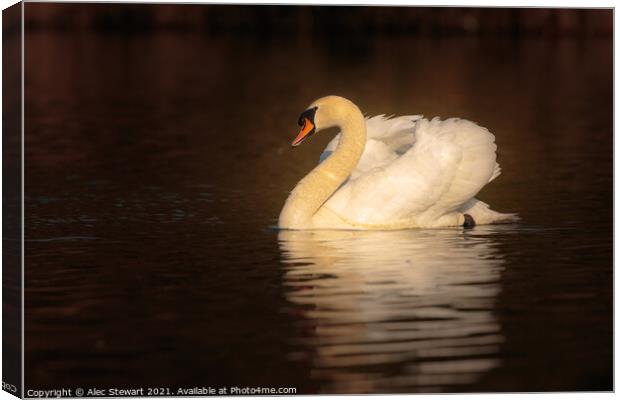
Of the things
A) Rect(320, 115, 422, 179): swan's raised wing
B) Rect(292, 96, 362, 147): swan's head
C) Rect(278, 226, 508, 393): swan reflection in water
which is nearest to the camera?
Rect(278, 226, 508, 393): swan reflection in water

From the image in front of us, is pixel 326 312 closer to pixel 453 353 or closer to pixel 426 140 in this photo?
pixel 453 353

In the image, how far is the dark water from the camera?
31.9ft

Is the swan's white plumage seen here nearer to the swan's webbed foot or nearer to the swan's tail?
the swan's webbed foot

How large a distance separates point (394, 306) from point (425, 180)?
3.62 metres

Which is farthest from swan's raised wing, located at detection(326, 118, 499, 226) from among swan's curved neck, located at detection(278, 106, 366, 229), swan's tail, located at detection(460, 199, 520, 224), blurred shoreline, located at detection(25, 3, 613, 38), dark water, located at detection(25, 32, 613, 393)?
blurred shoreline, located at detection(25, 3, 613, 38)

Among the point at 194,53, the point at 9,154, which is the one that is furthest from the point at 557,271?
the point at 194,53

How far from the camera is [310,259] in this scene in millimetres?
12969

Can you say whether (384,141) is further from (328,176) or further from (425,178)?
(425,178)

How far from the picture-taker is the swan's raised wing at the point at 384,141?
15.4 m

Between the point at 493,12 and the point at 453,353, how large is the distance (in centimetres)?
250

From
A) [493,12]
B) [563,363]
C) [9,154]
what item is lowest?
[563,363]

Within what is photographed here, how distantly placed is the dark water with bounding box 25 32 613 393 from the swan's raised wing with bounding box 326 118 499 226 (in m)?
0.25

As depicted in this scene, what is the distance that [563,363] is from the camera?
9875 millimetres

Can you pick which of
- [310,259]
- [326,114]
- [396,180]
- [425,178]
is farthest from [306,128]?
[310,259]
